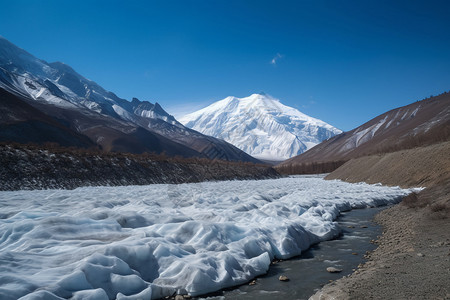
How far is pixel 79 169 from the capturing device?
90.0ft

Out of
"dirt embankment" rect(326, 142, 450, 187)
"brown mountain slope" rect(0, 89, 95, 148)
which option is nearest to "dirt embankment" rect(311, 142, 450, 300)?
"dirt embankment" rect(326, 142, 450, 187)

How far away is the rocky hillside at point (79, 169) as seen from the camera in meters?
22.6

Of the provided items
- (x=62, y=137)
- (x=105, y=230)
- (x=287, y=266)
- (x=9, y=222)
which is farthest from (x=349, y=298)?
(x=62, y=137)

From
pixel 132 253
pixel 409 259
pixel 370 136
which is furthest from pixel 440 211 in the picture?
pixel 370 136

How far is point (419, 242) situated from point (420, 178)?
22.9 metres

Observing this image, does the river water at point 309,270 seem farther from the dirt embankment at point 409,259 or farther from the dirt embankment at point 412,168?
the dirt embankment at point 412,168

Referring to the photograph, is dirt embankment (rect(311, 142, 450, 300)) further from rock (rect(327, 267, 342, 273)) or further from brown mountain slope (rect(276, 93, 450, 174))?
brown mountain slope (rect(276, 93, 450, 174))

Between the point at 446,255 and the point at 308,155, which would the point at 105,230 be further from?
the point at 308,155

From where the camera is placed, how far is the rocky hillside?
74.3 ft

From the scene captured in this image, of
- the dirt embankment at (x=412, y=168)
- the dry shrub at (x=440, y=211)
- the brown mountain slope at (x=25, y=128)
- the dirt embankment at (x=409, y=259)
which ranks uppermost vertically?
the brown mountain slope at (x=25, y=128)

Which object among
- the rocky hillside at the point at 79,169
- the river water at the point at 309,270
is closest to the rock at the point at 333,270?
the river water at the point at 309,270

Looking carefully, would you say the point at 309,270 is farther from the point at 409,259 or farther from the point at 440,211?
the point at 440,211

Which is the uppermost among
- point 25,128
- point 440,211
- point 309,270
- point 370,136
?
point 370,136

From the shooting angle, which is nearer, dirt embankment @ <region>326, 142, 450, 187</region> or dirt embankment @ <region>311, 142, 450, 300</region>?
dirt embankment @ <region>311, 142, 450, 300</region>
